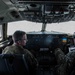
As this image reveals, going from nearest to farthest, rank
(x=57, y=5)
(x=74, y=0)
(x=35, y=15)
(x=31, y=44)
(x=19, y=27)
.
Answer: (x=74, y=0) < (x=57, y=5) < (x=35, y=15) < (x=31, y=44) < (x=19, y=27)

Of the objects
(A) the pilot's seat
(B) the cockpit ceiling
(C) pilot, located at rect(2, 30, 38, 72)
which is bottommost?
(A) the pilot's seat

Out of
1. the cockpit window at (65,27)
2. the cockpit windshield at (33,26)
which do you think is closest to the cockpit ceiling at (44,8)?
the cockpit windshield at (33,26)

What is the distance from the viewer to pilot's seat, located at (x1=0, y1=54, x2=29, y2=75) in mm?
2580

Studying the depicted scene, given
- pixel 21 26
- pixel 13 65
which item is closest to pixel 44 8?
pixel 13 65

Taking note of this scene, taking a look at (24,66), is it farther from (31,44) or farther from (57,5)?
(31,44)

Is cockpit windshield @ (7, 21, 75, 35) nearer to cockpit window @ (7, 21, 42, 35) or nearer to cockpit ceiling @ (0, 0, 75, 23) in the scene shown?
cockpit window @ (7, 21, 42, 35)

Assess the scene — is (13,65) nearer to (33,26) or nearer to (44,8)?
(44,8)

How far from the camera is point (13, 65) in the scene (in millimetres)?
2637

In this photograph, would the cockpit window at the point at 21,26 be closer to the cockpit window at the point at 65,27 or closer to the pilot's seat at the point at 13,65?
the cockpit window at the point at 65,27

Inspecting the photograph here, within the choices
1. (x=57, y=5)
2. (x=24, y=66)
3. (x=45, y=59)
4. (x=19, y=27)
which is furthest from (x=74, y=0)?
(x=19, y=27)

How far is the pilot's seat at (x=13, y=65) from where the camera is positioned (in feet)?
8.47

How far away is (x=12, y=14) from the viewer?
19.1 ft

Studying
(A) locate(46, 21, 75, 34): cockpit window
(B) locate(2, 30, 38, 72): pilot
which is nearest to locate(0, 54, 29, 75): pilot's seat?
(B) locate(2, 30, 38, 72): pilot

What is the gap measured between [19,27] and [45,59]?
2.35 m
